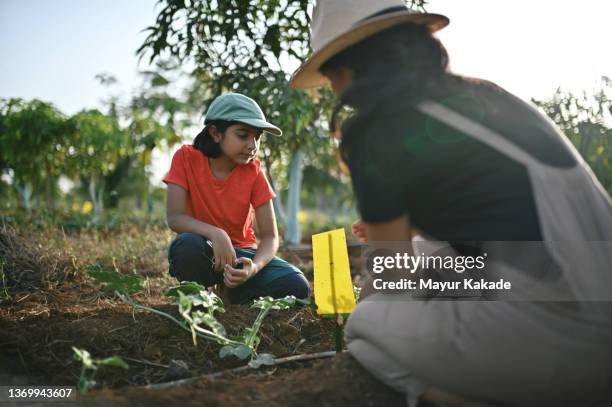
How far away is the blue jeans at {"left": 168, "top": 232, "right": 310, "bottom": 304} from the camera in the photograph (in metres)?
2.25

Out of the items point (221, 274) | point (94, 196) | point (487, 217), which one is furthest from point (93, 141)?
point (487, 217)

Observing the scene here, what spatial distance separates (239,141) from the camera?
225 centimetres

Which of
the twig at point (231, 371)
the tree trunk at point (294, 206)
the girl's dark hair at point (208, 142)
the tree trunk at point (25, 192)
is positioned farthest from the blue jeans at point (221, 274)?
the tree trunk at point (25, 192)

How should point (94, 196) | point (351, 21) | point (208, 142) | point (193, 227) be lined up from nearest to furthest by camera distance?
point (351, 21) < point (193, 227) < point (208, 142) < point (94, 196)

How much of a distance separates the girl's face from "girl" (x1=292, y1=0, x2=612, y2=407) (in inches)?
42.3

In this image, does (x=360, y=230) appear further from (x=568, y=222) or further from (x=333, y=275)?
(x=568, y=222)

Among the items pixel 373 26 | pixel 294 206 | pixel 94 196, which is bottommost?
pixel 294 206

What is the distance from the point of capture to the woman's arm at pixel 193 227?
214 centimetres

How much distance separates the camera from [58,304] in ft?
7.36

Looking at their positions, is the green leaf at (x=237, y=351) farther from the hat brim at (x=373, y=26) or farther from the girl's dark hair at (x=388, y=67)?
the hat brim at (x=373, y=26)

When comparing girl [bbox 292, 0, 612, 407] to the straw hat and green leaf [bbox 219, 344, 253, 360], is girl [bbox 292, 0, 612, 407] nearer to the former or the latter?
the straw hat

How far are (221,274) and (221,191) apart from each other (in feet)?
1.20

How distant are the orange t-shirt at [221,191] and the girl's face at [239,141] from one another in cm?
13

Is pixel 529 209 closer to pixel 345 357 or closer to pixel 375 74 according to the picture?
pixel 375 74
